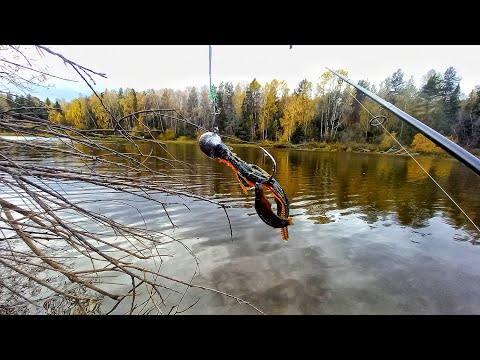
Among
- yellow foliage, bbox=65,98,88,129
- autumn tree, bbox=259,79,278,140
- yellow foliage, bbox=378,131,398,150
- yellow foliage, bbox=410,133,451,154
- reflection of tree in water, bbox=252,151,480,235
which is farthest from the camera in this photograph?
yellow foliage, bbox=378,131,398,150

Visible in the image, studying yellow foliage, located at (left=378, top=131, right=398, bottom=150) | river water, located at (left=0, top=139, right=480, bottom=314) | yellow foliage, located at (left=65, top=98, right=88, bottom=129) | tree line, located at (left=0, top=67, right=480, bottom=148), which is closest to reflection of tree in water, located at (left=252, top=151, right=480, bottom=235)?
river water, located at (left=0, top=139, right=480, bottom=314)

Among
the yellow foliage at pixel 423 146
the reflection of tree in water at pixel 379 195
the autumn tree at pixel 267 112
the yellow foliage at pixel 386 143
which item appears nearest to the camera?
the reflection of tree in water at pixel 379 195

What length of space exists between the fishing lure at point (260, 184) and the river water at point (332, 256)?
26cm

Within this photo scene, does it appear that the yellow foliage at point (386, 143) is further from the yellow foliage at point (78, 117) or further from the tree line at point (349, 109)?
the yellow foliage at point (78, 117)

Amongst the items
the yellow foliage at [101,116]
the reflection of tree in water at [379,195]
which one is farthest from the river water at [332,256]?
the yellow foliage at [101,116]

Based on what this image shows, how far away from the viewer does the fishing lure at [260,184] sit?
4.07 ft

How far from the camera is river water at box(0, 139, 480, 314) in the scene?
3727mm

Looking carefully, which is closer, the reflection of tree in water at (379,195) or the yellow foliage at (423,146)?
the reflection of tree in water at (379,195)

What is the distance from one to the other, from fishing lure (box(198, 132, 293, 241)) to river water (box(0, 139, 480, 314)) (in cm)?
26

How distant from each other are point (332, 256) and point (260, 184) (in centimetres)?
454

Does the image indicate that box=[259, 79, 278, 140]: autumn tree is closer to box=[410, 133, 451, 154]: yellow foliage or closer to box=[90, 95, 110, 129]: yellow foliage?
box=[410, 133, 451, 154]: yellow foliage

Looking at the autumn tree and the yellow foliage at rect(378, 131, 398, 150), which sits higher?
the autumn tree
